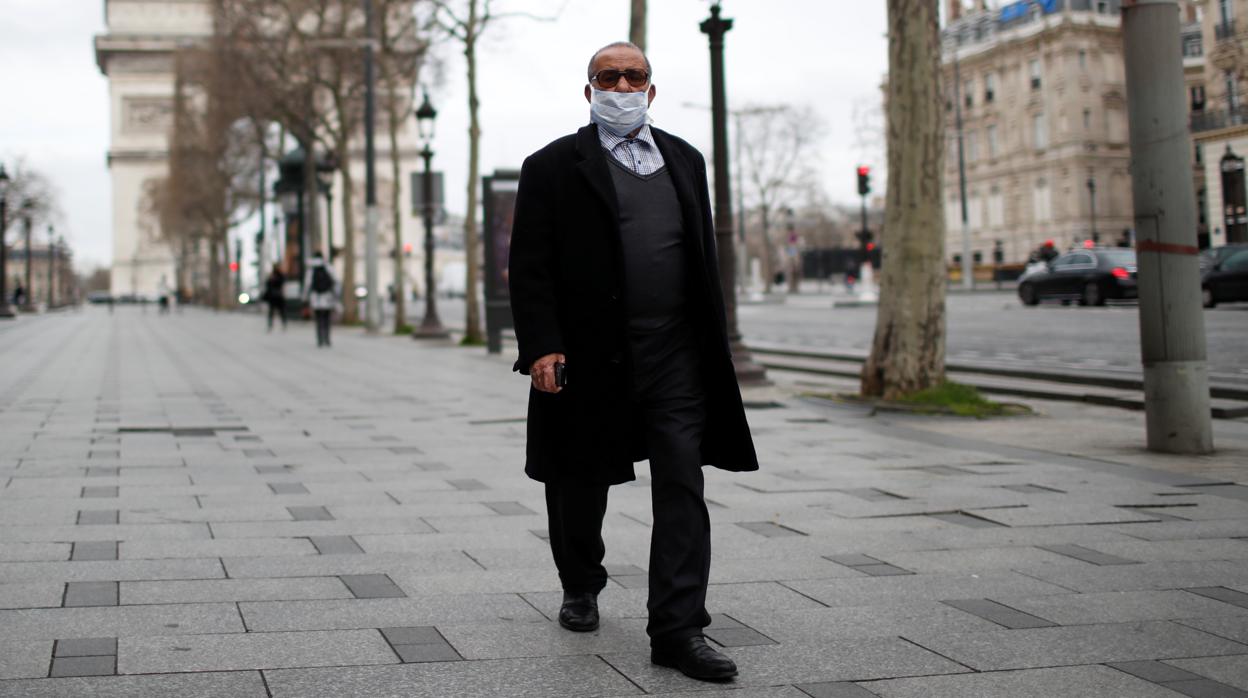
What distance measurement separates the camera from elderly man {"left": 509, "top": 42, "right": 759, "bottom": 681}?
4.25m

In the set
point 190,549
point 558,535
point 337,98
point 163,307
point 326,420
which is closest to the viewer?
point 558,535

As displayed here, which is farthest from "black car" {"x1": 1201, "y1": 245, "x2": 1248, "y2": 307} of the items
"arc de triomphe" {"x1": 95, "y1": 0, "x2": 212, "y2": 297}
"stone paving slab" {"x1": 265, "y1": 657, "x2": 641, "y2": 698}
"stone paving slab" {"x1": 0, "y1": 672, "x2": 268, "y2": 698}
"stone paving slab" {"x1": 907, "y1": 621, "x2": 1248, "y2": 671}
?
"arc de triomphe" {"x1": 95, "y1": 0, "x2": 212, "y2": 297}

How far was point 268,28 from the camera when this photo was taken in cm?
4250

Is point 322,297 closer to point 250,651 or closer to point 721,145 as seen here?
point 721,145

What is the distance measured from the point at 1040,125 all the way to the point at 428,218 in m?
58.1

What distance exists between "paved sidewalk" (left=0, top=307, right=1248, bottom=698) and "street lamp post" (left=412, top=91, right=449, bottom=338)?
17.4m

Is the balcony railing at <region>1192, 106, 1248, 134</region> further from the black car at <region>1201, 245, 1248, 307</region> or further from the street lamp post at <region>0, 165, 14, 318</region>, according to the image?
the street lamp post at <region>0, 165, 14, 318</region>

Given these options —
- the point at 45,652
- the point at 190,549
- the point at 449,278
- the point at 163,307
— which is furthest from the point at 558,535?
the point at 449,278

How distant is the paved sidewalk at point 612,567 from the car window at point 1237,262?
61.2 feet

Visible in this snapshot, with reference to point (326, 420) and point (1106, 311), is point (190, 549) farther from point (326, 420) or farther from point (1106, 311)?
point (1106, 311)

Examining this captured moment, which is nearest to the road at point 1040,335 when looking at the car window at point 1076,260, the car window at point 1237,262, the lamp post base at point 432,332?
the car window at point 1237,262

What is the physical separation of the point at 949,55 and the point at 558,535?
86620 mm

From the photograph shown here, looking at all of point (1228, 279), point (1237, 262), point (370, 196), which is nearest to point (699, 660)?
point (1228, 279)

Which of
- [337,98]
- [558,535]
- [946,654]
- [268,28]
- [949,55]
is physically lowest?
[946,654]
